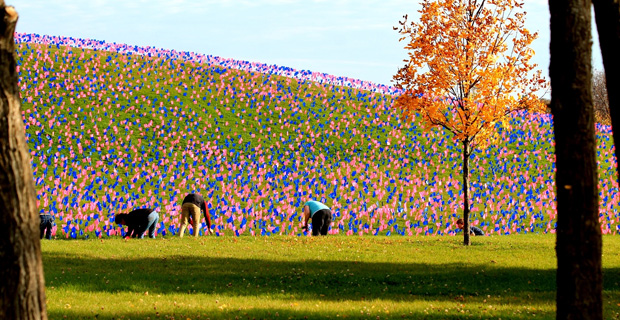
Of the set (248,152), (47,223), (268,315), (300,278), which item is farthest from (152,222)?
(248,152)

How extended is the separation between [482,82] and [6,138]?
51.9ft

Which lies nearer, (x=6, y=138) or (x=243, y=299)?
(x=6, y=138)

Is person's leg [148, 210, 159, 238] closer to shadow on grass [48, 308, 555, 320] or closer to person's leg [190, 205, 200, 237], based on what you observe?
person's leg [190, 205, 200, 237]

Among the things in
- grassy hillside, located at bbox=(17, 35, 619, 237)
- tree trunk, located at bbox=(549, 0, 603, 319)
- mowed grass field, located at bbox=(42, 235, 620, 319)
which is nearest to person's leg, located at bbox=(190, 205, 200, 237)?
mowed grass field, located at bbox=(42, 235, 620, 319)

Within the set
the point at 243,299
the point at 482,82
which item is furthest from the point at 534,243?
the point at 243,299

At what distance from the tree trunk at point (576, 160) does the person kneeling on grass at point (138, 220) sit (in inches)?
639

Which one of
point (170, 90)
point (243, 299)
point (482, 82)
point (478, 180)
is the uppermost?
point (170, 90)

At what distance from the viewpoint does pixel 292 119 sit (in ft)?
140

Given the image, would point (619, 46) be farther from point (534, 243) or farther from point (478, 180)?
point (478, 180)

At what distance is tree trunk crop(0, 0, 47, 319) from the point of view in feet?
19.7

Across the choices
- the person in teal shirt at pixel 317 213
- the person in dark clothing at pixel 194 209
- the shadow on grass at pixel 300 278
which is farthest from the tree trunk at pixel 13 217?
the person in teal shirt at pixel 317 213

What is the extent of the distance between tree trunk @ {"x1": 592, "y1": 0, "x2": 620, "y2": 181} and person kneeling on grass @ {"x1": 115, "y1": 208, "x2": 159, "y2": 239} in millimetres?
15781

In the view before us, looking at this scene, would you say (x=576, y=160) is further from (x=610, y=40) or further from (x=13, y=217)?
(x=13, y=217)

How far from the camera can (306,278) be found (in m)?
14.7
